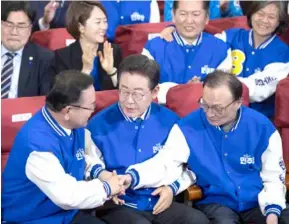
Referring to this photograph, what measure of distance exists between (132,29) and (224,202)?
4.47 ft

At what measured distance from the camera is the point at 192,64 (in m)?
3.79

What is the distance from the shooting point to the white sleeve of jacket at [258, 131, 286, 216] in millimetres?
2977

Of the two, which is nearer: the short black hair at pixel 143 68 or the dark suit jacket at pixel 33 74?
the short black hair at pixel 143 68

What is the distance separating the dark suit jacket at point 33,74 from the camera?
11.9 feet

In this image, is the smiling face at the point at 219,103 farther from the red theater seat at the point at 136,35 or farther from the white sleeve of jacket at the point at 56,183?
the red theater seat at the point at 136,35

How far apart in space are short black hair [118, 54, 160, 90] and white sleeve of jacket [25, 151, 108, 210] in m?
0.50

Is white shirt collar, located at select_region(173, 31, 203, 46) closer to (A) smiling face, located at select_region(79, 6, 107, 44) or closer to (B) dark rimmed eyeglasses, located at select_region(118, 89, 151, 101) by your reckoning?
(A) smiling face, located at select_region(79, 6, 107, 44)

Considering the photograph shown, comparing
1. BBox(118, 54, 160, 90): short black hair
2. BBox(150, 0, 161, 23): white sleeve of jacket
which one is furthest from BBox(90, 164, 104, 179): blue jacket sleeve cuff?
BBox(150, 0, 161, 23): white sleeve of jacket

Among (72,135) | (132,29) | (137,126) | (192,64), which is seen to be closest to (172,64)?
(192,64)

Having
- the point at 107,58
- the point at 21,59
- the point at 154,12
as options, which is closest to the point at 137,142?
the point at 107,58

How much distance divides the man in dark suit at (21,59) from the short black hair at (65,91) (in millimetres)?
816

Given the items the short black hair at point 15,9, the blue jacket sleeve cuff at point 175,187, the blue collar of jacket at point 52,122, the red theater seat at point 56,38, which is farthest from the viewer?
the red theater seat at point 56,38

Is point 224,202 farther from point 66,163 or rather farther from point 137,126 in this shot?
point 66,163

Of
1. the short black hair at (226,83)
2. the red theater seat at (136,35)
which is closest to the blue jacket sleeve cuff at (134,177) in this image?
the short black hair at (226,83)
